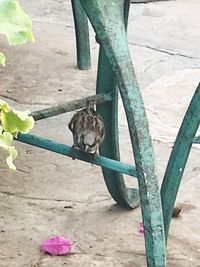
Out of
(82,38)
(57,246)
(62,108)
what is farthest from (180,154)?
(82,38)

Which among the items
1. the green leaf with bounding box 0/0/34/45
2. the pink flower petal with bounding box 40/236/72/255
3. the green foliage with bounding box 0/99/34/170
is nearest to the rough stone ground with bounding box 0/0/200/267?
the pink flower petal with bounding box 40/236/72/255

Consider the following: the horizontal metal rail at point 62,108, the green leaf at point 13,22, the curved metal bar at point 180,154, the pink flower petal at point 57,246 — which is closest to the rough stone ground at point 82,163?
the pink flower petal at point 57,246

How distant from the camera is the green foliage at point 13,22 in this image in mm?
1300

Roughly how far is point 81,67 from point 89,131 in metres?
2.50

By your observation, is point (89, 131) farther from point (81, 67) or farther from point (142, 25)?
point (142, 25)

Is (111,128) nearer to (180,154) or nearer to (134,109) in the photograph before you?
(180,154)

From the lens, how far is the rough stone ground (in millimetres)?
3393

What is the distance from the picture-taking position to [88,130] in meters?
3.20

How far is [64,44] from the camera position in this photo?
6199mm

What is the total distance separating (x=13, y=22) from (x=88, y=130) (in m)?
1.90

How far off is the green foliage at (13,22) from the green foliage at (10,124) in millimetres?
127

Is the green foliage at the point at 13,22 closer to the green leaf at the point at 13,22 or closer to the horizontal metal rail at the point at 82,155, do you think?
the green leaf at the point at 13,22

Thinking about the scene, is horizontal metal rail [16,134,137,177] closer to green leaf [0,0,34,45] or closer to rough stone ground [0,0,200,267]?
rough stone ground [0,0,200,267]

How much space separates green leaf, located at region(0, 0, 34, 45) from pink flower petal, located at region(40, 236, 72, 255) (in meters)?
2.10
